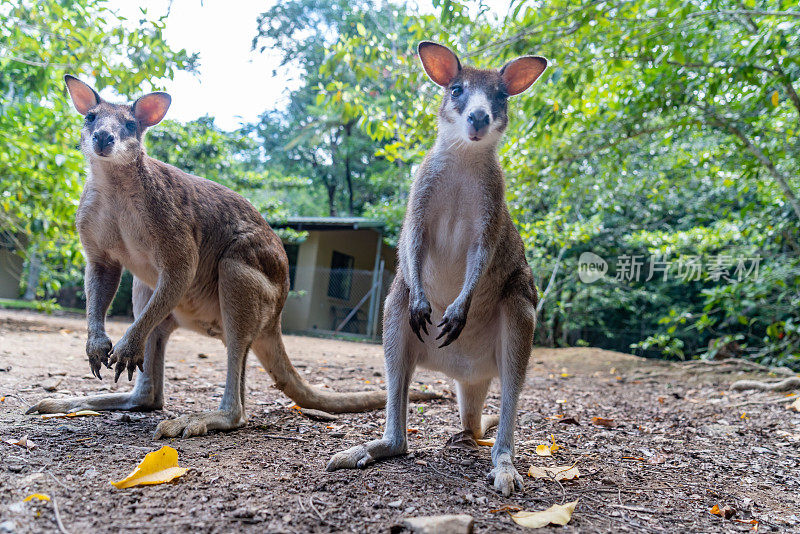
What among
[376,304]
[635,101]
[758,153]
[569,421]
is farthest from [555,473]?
[376,304]

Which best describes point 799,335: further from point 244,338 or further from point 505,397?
point 244,338

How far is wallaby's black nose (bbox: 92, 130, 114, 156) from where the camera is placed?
97.4 inches

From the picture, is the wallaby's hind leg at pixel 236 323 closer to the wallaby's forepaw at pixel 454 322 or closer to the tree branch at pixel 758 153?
the wallaby's forepaw at pixel 454 322

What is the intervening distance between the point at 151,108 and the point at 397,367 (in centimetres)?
176

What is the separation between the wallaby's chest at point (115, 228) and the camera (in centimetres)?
262

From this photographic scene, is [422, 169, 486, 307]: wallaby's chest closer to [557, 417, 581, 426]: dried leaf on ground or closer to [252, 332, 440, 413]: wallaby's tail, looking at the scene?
[252, 332, 440, 413]: wallaby's tail

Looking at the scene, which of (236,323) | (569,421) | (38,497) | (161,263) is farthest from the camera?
(569,421)

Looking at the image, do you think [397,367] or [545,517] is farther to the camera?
[397,367]

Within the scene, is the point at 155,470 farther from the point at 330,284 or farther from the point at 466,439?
the point at 330,284

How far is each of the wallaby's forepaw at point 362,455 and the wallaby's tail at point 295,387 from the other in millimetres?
885

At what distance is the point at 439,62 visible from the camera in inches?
103

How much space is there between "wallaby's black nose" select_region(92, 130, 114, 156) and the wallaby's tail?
3.97 ft

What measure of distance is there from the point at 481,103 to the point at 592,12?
232 centimetres

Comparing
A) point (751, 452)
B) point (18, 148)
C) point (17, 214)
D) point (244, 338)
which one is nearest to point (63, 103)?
point (18, 148)
